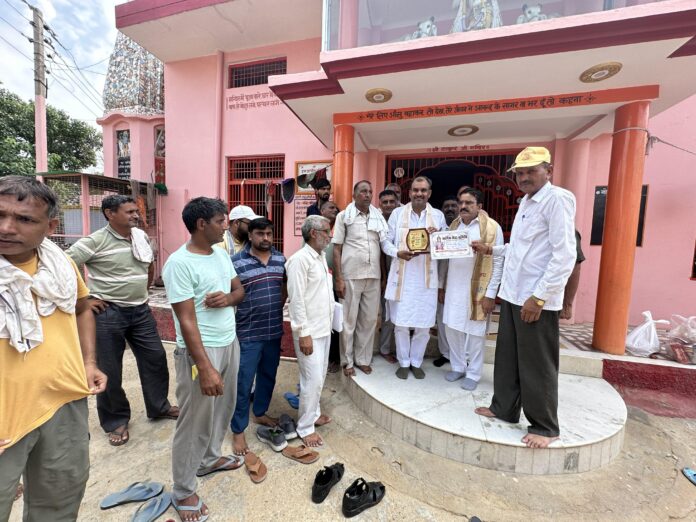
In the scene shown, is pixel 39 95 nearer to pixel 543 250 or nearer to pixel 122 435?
pixel 122 435

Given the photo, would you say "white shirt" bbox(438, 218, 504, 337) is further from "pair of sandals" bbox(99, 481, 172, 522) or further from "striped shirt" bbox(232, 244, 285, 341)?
"pair of sandals" bbox(99, 481, 172, 522)

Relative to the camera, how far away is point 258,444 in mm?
2729

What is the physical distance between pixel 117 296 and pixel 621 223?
5.18 m

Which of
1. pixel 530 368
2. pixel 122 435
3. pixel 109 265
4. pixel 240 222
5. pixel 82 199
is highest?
pixel 82 199

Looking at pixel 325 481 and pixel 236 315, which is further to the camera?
pixel 236 315

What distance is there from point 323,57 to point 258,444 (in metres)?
3.86

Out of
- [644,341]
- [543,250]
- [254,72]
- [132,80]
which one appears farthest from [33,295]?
[132,80]

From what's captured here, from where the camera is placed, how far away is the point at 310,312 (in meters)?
2.54

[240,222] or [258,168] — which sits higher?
[258,168]

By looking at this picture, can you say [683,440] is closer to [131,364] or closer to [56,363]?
[56,363]

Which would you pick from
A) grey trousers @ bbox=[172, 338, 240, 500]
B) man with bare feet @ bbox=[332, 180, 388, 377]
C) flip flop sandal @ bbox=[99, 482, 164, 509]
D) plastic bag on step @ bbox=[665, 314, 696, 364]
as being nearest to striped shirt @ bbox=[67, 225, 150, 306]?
grey trousers @ bbox=[172, 338, 240, 500]

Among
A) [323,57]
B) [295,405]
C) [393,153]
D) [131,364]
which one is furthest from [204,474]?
[393,153]

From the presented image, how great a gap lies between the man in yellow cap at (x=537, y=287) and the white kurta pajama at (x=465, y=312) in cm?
57

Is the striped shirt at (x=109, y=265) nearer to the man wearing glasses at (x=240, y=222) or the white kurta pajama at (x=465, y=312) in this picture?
the man wearing glasses at (x=240, y=222)
